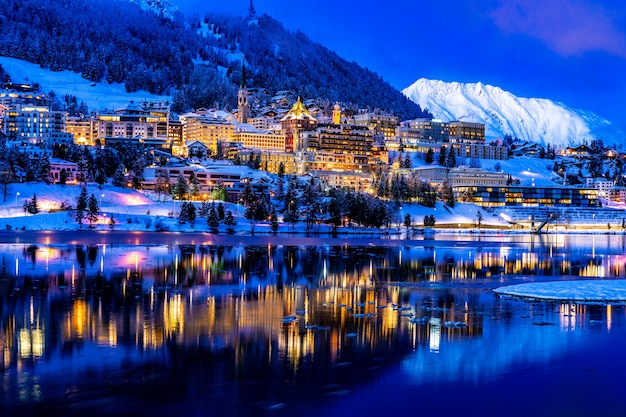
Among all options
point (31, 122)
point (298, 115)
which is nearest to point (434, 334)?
point (31, 122)

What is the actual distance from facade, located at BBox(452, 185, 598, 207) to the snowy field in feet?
402

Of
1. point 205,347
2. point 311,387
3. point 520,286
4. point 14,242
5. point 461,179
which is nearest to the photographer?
point 311,387

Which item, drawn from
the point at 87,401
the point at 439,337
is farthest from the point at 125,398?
the point at 439,337

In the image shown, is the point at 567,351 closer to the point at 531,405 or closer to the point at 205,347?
the point at 531,405

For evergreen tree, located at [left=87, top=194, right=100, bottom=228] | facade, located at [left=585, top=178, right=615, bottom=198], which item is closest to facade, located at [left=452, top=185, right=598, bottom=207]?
facade, located at [left=585, top=178, right=615, bottom=198]

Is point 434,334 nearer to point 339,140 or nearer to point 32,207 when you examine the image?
point 32,207

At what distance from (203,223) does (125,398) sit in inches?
3246

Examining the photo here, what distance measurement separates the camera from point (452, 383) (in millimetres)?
19859

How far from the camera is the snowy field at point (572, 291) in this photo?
33.6m

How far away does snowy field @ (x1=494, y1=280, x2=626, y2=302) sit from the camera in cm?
3362

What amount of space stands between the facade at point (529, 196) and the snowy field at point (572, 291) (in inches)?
4819

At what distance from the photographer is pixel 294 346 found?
76.4 feet

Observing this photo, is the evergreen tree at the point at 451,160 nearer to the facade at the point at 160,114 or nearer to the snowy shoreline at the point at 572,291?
the facade at the point at 160,114

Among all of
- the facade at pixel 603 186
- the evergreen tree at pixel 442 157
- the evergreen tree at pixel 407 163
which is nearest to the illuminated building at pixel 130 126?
the evergreen tree at pixel 407 163
